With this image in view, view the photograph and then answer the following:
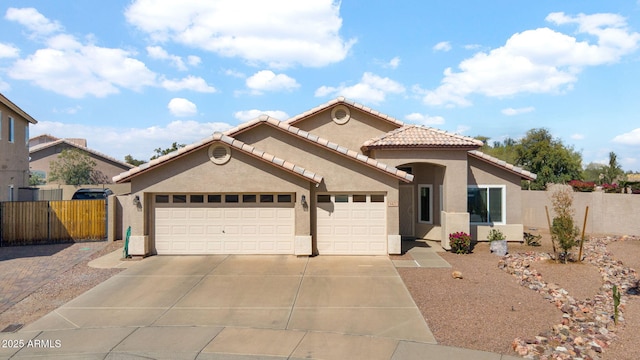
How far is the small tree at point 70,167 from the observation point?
38.4m

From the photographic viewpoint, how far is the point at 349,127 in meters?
19.5

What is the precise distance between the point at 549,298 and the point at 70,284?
12.6 metres

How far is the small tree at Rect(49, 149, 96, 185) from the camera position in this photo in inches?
1513

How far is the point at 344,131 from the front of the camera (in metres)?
19.5

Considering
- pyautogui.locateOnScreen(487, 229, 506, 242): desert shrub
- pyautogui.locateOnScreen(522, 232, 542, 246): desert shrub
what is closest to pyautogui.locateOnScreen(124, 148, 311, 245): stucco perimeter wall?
pyautogui.locateOnScreen(487, 229, 506, 242): desert shrub

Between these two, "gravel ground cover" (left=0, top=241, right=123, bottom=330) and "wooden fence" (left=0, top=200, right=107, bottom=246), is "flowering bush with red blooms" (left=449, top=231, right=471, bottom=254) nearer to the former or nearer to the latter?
"gravel ground cover" (left=0, top=241, right=123, bottom=330)

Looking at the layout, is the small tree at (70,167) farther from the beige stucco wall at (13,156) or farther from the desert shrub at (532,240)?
the desert shrub at (532,240)

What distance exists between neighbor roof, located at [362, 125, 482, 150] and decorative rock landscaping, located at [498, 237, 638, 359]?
183 inches

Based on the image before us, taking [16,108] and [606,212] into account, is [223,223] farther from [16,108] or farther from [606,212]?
[606,212]

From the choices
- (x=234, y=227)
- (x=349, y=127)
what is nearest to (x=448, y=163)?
(x=349, y=127)

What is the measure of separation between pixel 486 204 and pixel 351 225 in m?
6.87

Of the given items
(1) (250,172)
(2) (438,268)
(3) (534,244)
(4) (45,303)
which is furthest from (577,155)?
(4) (45,303)

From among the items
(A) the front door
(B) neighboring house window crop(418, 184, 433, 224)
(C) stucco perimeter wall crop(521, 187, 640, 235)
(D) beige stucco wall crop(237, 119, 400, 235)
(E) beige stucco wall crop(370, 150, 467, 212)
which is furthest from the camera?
(C) stucco perimeter wall crop(521, 187, 640, 235)

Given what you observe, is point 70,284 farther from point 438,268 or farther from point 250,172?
point 438,268
